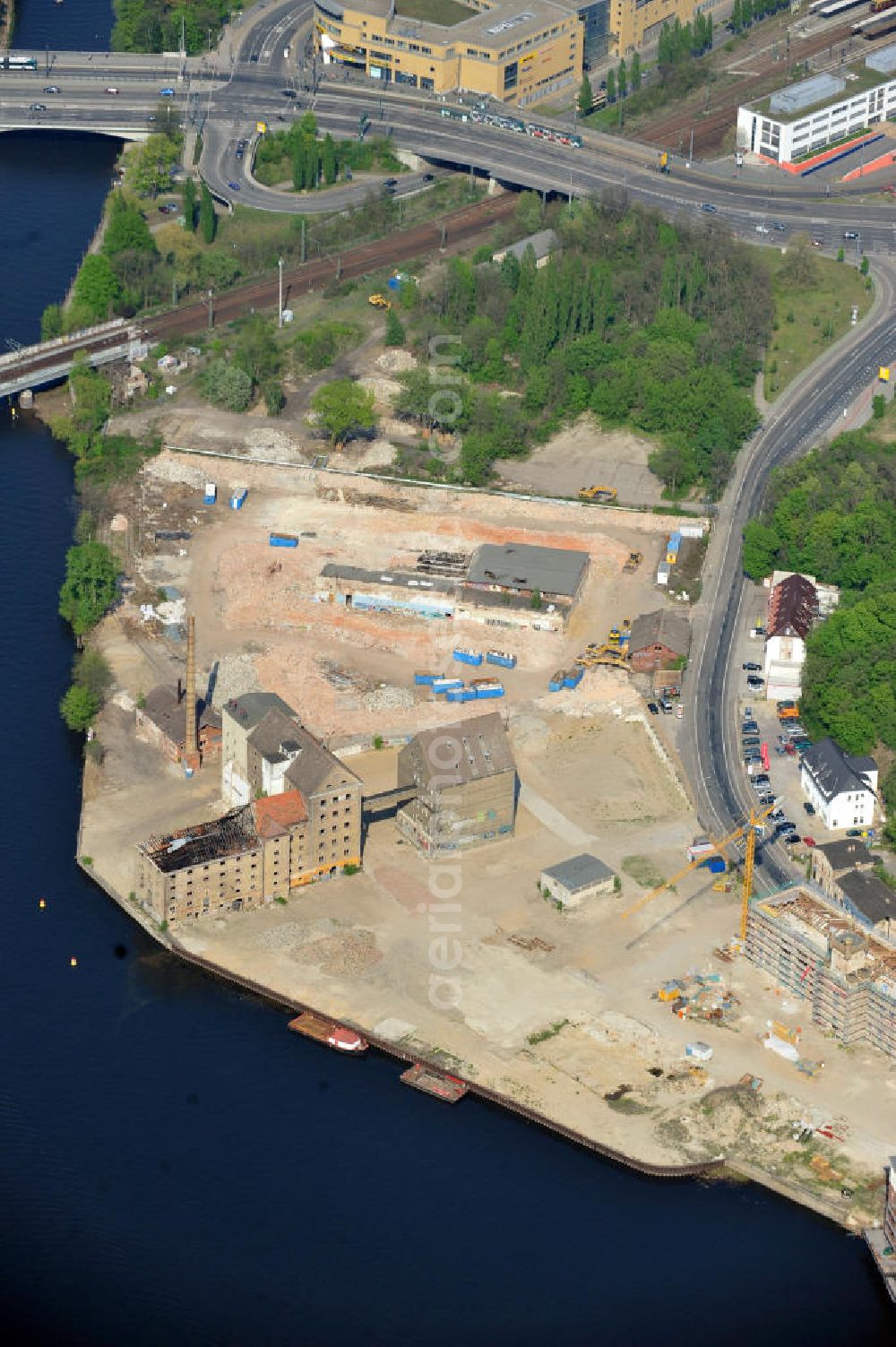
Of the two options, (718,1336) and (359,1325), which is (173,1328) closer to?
(359,1325)

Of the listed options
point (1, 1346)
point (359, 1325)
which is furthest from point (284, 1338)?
point (1, 1346)

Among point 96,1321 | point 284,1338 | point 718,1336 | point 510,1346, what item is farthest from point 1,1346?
point 718,1336

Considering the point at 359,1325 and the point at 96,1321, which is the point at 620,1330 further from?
the point at 96,1321

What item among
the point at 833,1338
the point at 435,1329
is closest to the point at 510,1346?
the point at 435,1329

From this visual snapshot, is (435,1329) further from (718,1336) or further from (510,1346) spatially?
(718,1336)

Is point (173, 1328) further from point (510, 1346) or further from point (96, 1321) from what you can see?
point (510, 1346)
